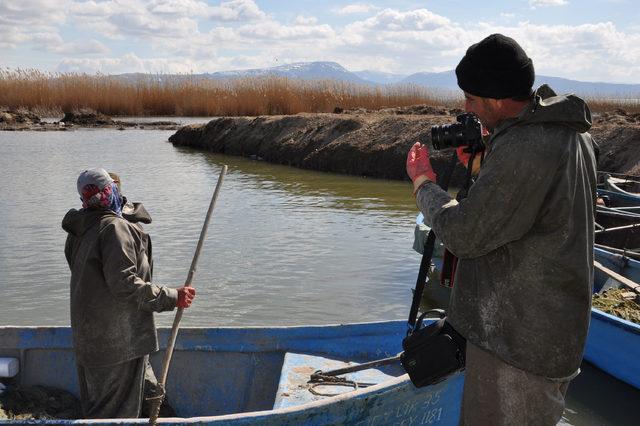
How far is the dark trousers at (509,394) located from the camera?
2.38m

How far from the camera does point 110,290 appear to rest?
139 inches

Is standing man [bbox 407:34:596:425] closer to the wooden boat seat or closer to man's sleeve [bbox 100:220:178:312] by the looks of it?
man's sleeve [bbox 100:220:178:312]

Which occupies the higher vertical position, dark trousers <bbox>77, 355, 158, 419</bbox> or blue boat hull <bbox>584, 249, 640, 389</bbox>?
dark trousers <bbox>77, 355, 158, 419</bbox>

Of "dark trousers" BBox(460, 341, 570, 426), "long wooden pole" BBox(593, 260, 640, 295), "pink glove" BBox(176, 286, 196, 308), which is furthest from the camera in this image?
"long wooden pole" BBox(593, 260, 640, 295)

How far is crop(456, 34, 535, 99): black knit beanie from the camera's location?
2340mm

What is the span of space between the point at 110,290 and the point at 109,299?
0.07m

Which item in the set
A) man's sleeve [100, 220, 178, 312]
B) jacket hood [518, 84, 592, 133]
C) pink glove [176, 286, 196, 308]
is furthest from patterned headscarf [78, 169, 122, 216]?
jacket hood [518, 84, 592, 133]

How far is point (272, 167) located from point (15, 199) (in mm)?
8142

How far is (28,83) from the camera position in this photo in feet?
125

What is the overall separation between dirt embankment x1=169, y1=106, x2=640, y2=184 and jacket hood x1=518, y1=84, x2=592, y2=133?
13241mm

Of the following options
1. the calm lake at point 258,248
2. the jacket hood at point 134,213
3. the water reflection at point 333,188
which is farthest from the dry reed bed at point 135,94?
the jacket hood at point 134,213

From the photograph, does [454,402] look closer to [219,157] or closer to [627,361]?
[627,361]

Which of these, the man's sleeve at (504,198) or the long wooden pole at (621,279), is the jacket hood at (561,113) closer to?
the man's sleeve at (504,198)

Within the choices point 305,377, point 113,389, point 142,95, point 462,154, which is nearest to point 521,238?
point 462,154
